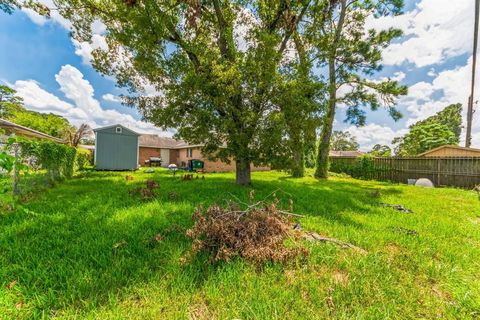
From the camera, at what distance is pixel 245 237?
8.02 ft

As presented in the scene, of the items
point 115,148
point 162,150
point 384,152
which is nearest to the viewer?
point 115,148

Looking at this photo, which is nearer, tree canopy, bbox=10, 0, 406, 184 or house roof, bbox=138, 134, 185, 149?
tree canopy, bbox=10, 0, 406, 184

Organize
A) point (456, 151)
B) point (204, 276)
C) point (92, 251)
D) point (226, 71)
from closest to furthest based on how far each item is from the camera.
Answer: point (204, 276), point (92, 251), point (226, 71), point (456, 151)

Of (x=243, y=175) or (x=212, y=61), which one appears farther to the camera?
(x=243, y=175)

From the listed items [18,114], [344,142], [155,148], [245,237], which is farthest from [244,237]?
[344,142]

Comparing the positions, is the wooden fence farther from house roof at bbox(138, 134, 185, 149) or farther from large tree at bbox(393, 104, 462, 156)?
house roof at bbox(138, 134, 185, 149)

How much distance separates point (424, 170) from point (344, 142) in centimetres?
5531

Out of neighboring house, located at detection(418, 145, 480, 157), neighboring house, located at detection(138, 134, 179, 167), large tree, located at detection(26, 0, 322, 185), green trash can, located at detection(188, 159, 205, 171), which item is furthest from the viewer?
neighboring house, located at detection(138, 134, 179, 167)

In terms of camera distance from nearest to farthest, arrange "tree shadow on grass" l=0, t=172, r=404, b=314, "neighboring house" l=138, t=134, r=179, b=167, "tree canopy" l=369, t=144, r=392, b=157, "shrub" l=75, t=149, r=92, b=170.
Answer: "tree shadow on grass" l=0, t=172, r=404, b=314 → "shrub" l=75, t=149, r=92, b=170 → "tree canopy" l=369, t=144, r=392, b=157 → "neighboring house" l=138, t=134, r=179, b=167

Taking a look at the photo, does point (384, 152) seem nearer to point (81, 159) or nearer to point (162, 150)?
point (162, 150)

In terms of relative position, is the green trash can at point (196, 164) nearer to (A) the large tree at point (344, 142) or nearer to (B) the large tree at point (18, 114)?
(B) the large tree at point (18, 114)

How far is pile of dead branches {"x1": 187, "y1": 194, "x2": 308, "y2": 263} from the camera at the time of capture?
228 cm

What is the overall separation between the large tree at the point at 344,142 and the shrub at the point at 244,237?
65471mm


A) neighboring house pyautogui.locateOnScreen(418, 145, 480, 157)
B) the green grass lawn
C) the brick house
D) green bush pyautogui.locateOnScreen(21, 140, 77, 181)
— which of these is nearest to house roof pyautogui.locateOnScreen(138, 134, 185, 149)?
the brick house
